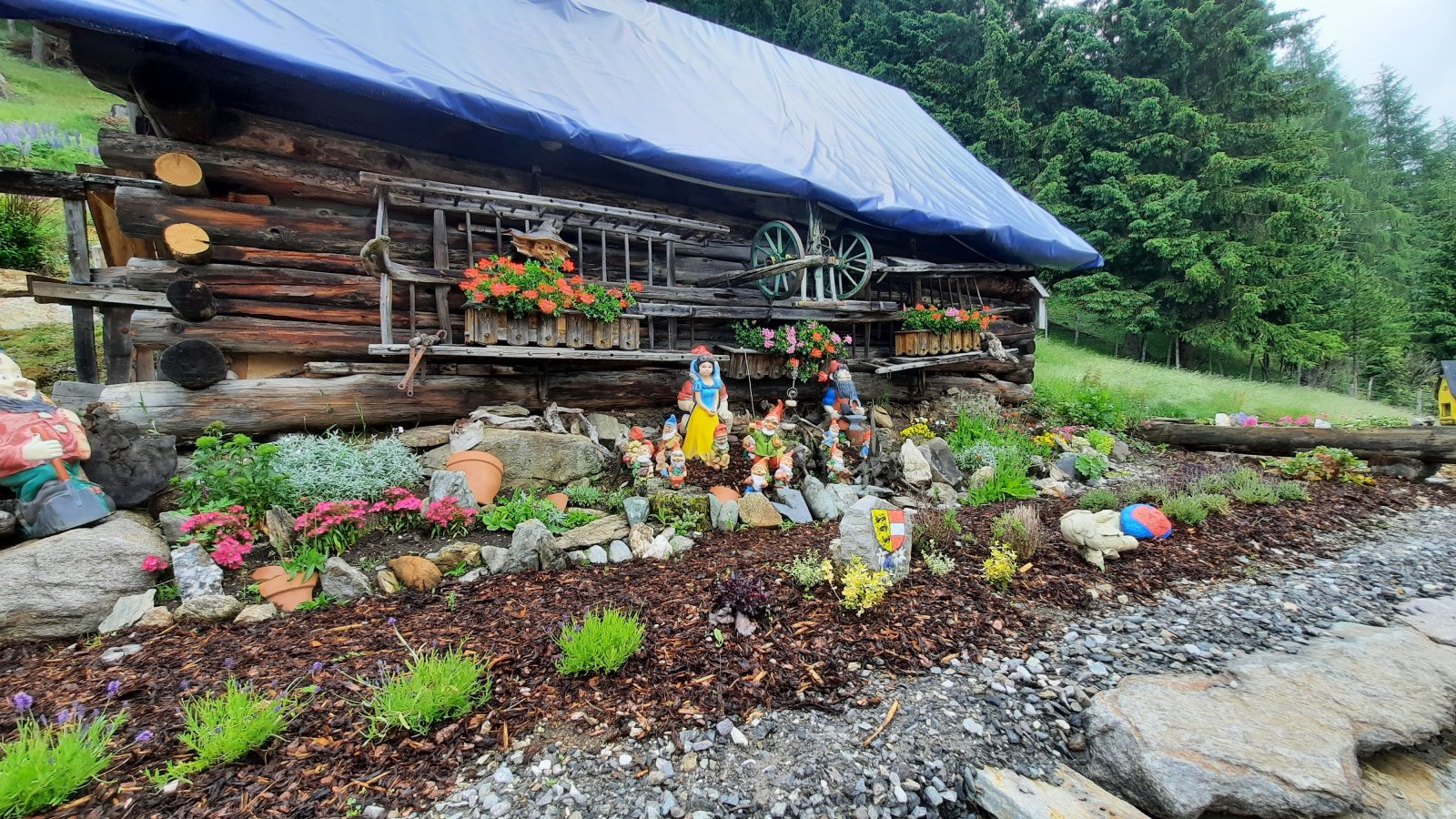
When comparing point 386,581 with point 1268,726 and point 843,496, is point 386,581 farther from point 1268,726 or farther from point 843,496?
point 1268,726

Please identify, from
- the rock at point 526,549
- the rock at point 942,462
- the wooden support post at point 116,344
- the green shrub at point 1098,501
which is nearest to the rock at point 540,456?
the rock at point 526,549

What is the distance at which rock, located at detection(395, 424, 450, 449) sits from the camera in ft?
16.5

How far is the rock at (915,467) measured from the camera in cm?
597

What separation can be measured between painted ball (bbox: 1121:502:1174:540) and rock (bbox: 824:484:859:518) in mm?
2057

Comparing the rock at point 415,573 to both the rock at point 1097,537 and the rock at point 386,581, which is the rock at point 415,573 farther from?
the rock at point 1097,537

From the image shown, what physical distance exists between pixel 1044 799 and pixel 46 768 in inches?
129

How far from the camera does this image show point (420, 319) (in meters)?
5.29

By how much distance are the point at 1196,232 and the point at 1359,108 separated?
53.4ft

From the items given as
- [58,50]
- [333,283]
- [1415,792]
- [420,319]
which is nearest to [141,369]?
[333,283]

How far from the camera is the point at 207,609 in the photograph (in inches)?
119

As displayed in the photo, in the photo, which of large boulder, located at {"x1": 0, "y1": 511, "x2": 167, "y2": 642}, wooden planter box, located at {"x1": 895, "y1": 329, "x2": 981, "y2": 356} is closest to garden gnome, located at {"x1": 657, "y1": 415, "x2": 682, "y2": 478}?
large boulder, located at {"x1": 0, "y1": 511, "x2": 167, "y2": 642}

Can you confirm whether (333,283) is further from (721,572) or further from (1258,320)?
(1258,320)

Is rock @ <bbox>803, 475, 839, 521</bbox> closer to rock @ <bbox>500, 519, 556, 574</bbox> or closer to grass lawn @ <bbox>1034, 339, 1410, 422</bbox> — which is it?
rock @ <bbox>500, 519, 556, 574</bbox>

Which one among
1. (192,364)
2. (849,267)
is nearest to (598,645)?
(192,364)
